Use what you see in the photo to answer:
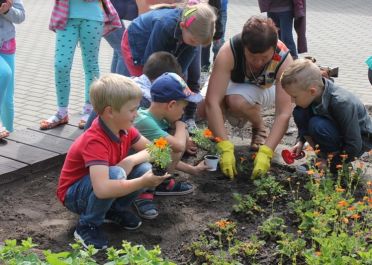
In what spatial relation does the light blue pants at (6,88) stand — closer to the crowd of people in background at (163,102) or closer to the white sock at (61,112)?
the crowd of people in background at (163,102)

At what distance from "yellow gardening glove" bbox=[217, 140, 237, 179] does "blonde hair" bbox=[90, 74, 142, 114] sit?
1.09 meters

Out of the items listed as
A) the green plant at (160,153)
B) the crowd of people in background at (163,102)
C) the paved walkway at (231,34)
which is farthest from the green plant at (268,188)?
the paved walkway at (231,34)

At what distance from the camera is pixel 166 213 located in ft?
11.6

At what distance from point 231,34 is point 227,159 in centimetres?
719

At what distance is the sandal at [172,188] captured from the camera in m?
3.77

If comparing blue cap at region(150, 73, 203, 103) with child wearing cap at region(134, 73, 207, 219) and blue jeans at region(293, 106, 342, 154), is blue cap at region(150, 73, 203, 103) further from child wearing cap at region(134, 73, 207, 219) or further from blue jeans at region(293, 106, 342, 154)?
blue jeans at region(293, 106, 342, 154)

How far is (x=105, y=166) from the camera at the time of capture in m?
2.98

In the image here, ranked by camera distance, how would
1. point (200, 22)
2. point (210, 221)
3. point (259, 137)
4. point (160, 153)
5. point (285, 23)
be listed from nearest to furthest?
point (160, 153)
point (210, 221)
point (200, 22)
point (259, 137)
point (285, 23)

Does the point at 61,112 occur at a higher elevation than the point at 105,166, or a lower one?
lower

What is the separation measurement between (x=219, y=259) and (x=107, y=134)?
817 millimetres

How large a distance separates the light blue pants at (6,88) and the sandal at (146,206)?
5.30 ft

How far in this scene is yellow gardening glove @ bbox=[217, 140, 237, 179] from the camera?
3975mm

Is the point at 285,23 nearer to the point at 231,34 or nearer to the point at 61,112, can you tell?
the point at 61,112

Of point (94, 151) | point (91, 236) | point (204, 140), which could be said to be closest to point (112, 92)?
point (94, 151)
